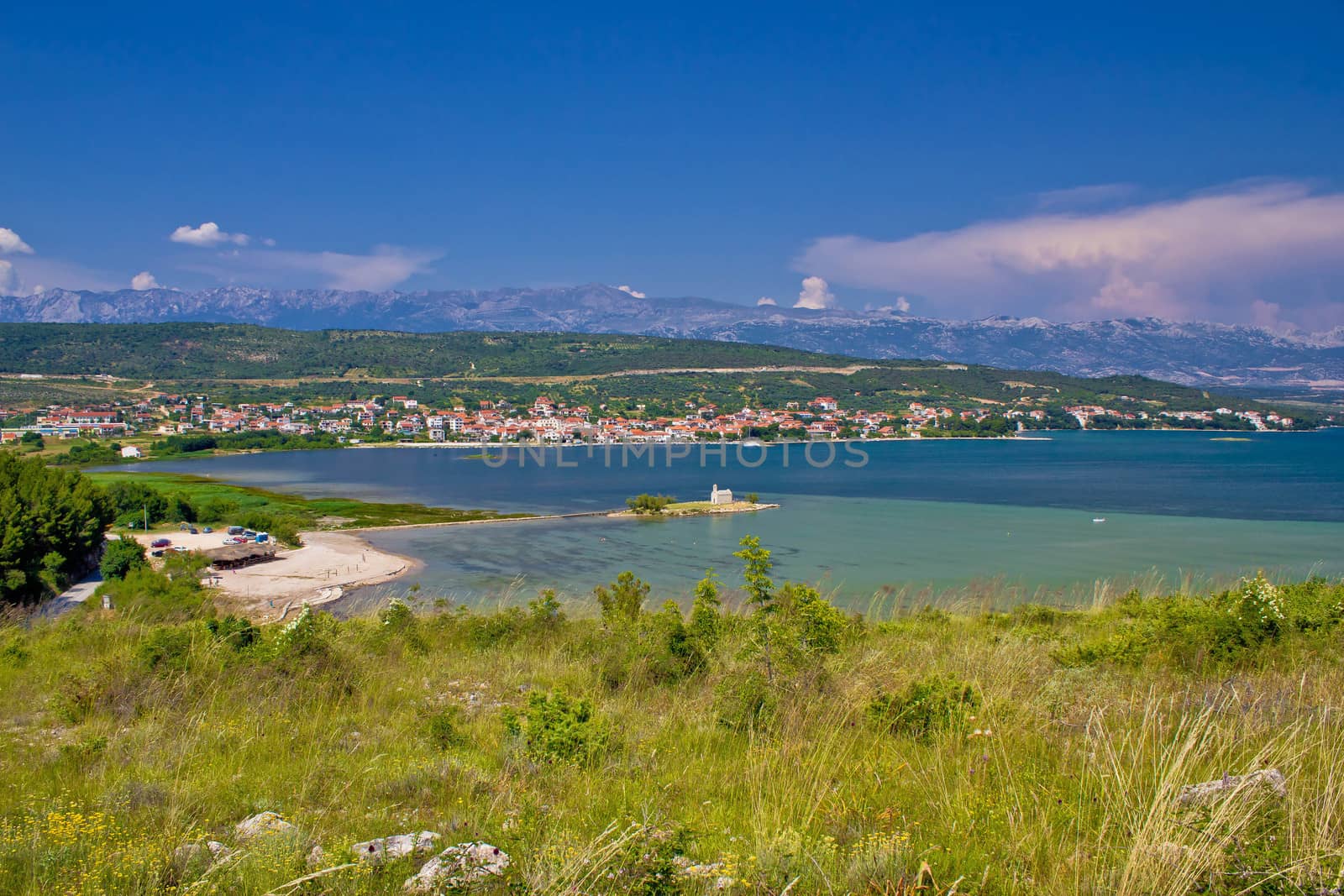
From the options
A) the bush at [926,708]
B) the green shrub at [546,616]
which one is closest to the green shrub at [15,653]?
the green shrub at [546,616]

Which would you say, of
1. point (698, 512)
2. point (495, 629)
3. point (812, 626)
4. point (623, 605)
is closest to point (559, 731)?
point (812, 626)

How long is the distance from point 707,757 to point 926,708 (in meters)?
0.96

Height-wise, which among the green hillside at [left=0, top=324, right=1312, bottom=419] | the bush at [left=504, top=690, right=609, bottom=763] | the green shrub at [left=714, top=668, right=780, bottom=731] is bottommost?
the green shrub at [left=714, top=668, right=780, bottom=731]

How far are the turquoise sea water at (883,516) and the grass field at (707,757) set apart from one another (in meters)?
2.73

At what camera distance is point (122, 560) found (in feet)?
76.2

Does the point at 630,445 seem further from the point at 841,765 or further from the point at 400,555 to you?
the point at 841,765

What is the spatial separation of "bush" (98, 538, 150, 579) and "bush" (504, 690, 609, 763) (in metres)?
25.2

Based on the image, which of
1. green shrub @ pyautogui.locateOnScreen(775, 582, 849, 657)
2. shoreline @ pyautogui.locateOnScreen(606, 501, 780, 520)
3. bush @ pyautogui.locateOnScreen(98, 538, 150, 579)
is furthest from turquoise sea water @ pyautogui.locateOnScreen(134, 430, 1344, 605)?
bush @ pyautogui.locateOnScreen(98, 538, 150, 579)

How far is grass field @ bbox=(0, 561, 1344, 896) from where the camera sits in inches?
66.4

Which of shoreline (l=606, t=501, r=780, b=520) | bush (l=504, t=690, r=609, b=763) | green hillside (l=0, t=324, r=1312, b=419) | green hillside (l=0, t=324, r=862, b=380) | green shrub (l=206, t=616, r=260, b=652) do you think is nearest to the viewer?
bush (l=504, t=690, r=609, b=763)

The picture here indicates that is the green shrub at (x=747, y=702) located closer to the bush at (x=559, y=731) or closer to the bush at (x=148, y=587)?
the bush at (x=559, y=731)

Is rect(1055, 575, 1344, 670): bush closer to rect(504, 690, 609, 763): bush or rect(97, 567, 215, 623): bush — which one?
rect(504, 690, 609, 763): bush

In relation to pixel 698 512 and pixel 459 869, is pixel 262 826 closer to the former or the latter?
pixel 459 869

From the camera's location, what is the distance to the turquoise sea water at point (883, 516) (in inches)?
1005
